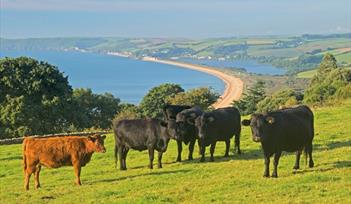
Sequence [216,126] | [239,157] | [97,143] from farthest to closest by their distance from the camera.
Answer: [239,157]
[216,126]
[97,143]

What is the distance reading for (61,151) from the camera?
15742 mm

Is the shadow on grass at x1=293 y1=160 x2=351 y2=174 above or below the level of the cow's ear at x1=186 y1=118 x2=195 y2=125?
below

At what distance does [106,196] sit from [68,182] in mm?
3354

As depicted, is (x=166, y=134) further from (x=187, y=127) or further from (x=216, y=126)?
(x=216, y=126)

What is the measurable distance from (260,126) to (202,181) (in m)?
2.17

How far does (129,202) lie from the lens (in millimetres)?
12500

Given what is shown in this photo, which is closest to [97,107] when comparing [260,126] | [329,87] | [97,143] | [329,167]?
[329,87]

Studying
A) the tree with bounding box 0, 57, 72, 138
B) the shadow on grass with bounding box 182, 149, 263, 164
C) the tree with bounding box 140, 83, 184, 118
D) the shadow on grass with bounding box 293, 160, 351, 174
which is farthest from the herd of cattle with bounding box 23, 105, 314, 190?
the tree with bounding box 140, 83, 184, 118

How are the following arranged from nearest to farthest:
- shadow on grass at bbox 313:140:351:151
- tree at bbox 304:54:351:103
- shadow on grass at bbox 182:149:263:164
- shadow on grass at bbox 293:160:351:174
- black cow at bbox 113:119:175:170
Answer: shadow on grass at bbox 293:160:351:174 < black cow at bbox 113:119:175:170 < shadow on grass at bbox 182:149:263:164 < shadow on grass at bbox 313:140:351:151 < tree at bbox 304:54:351:103

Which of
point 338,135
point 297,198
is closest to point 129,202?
point 297,198

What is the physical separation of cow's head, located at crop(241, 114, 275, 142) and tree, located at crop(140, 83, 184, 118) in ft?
185

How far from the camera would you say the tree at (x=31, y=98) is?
4547 cm

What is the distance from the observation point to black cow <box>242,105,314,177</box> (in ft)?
47.6

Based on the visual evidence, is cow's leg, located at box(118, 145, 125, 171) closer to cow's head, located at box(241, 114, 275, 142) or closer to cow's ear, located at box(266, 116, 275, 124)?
cow's head, located at box(241, 114, 275, 142)
